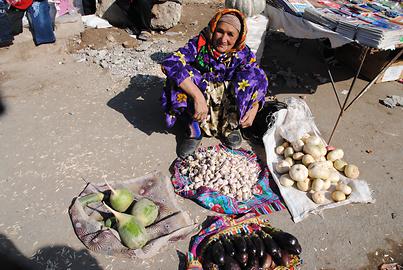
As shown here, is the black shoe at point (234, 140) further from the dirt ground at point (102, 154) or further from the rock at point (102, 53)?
the rock at point (102, 53)

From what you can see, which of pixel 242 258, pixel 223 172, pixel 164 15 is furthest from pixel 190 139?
pixel 164 15

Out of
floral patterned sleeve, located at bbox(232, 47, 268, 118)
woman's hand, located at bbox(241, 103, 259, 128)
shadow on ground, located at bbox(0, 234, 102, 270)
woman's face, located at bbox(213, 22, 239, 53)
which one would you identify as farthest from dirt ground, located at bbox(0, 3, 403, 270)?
woman's face, located at bbox(213, 22, 239, 53)

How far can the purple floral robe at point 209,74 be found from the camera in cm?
301

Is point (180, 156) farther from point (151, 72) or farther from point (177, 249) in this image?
point (151, 72)

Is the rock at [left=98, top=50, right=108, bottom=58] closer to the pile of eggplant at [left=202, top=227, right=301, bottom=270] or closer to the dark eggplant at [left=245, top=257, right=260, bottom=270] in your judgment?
the pile of eggplant at [left=202, top=227, right=301, bottom=270]

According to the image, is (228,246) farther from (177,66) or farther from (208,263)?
(177,66)

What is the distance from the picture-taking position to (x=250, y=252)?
2225mm

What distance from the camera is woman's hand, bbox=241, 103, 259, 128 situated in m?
3.18

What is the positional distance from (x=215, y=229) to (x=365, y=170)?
1.68 meters

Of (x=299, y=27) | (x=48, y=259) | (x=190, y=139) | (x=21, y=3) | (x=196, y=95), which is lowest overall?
(x=48, y=259)

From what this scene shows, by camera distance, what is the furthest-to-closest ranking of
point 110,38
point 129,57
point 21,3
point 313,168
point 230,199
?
point 110,38
point 129,57
point 21,3
point 313,168
point 230,199

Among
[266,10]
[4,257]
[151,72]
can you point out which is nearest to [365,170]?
[266,10]

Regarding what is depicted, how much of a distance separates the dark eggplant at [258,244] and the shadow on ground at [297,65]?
2.37 m

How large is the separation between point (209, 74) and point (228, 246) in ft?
5.15
